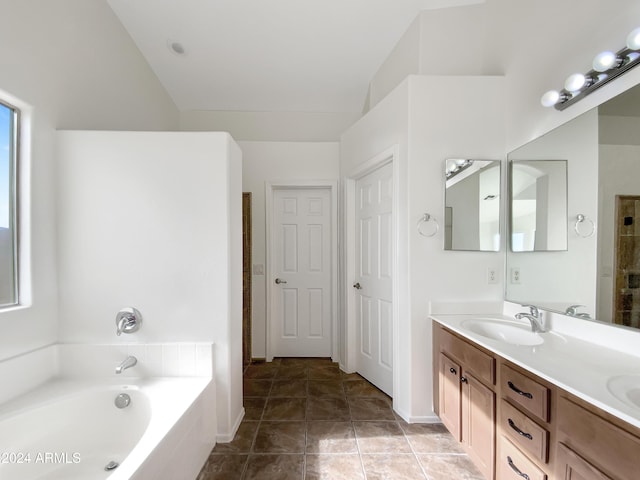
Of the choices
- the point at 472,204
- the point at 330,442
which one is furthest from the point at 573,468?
the point at 472,204

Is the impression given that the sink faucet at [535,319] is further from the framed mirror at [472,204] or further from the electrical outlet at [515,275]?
the framed mirror at [472,204]

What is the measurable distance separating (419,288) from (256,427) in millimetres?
1505

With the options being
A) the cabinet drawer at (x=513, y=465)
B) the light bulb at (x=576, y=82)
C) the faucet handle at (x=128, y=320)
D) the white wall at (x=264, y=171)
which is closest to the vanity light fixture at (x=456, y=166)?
the light bulb at (x=576, y=82)

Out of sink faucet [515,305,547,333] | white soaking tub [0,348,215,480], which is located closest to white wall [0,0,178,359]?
white soaking tub [0,348,215,480]

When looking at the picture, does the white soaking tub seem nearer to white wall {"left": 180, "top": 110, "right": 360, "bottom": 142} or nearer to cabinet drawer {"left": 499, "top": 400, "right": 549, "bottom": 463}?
cabinet drawer {"left": 499, "top": 400, "right": 549, "bottom": 463}

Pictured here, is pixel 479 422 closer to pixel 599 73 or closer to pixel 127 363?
pixel 599 73

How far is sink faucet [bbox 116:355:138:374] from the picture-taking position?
5.03 ft

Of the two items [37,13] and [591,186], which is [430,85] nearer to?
[591,186]

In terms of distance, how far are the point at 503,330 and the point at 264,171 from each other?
2.56m

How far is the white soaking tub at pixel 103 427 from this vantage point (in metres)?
1.22

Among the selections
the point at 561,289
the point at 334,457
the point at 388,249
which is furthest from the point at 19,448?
the point at 561,289

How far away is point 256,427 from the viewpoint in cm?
187

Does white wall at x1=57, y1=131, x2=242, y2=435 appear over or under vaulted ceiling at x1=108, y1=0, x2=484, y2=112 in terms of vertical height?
under

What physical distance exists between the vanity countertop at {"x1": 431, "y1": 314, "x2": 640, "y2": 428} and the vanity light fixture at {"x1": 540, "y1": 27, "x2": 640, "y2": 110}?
124cm
